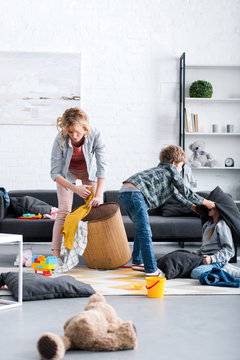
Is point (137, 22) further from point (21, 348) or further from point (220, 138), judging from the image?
point (21, 348)

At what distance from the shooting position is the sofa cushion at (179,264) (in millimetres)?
3203

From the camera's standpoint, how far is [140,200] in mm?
3326

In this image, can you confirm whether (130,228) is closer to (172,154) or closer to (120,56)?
(172,154)

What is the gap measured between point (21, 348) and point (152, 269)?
1.59 meters

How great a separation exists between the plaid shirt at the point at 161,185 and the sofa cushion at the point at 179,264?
1.18 feet

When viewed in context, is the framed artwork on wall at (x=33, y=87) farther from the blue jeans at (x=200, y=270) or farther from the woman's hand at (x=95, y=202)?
the blue jeans at (x=200, y=270)

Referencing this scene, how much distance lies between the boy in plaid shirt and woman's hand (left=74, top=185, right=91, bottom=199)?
0.33 m

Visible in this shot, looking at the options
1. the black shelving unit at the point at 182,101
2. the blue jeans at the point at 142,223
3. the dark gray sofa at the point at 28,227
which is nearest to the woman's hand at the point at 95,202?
the blue jeans at the point at 142,223

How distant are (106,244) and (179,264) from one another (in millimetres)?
605

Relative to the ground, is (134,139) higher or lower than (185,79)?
lower

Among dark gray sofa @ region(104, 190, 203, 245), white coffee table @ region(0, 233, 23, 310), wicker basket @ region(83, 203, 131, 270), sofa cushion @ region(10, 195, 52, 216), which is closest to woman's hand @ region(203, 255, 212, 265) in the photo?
wicker basket @ region(83, 203, 131, 270)

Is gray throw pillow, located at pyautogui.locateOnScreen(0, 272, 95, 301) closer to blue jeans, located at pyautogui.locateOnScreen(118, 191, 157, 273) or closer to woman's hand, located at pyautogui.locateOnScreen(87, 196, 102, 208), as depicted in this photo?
blue jeans, located at pyautogui.locateOnScreen(118, 191, 157, 273)

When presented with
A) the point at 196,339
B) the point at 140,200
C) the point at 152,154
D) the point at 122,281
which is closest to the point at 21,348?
the point at 196,339

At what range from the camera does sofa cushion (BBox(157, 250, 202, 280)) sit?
10.5 feet
